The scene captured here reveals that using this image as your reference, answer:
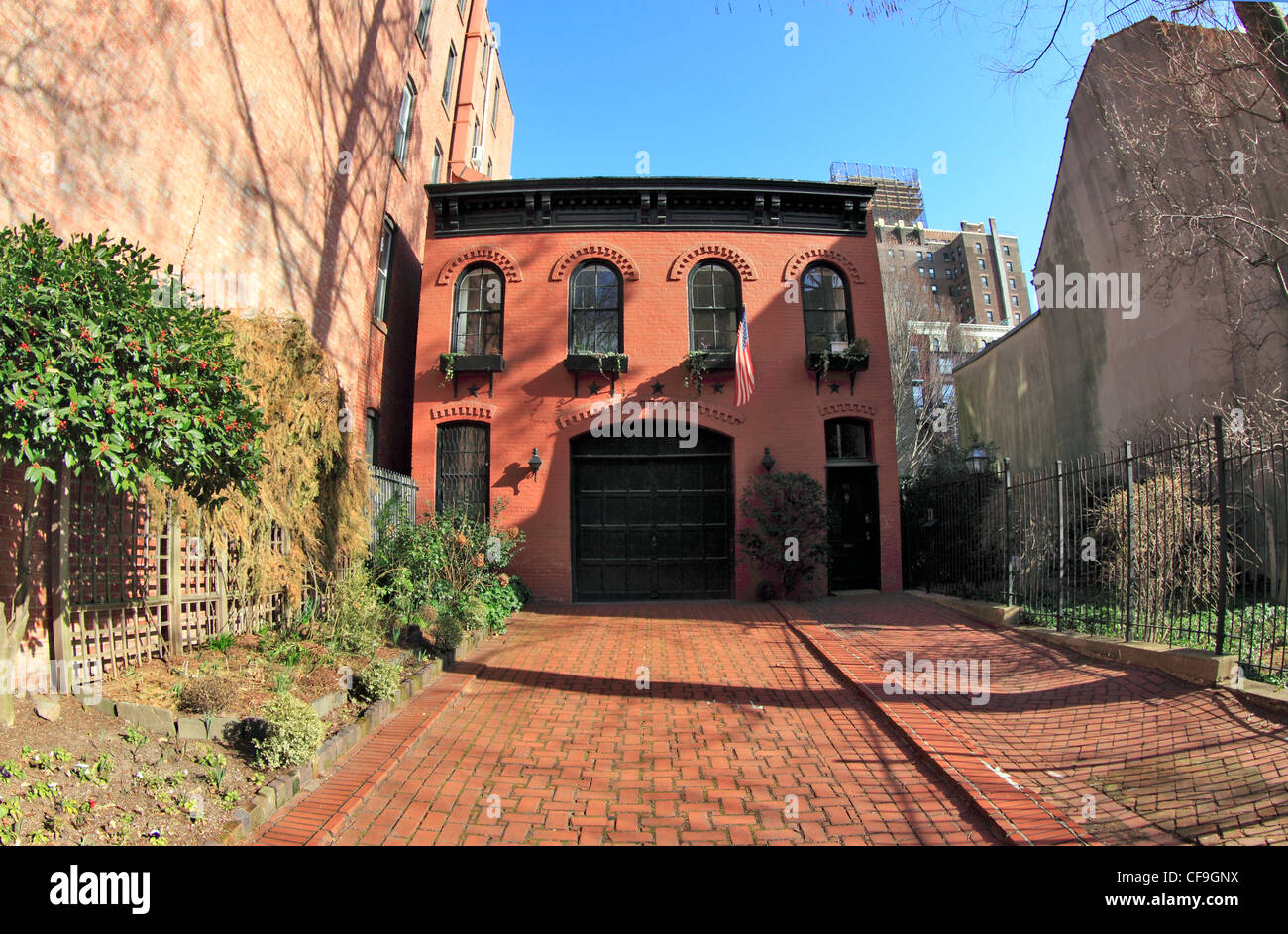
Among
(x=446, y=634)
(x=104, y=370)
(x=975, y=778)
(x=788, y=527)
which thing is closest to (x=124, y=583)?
(x=104, y=370)

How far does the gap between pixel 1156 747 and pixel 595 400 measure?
962 cm

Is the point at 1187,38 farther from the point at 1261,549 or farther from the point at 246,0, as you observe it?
the point at 246,0

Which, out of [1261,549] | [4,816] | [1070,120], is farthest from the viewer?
[1070,120]

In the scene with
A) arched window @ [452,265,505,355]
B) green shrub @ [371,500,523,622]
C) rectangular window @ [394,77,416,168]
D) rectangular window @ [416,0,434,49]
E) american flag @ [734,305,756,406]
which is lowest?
green shrub @ [371,500,523,622]

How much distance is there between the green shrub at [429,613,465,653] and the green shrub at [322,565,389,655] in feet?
2.01

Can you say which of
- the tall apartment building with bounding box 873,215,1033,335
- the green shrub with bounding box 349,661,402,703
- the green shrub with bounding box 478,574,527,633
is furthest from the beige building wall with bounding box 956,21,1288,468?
the tall apartment building with bounding box 873,215,1033,335

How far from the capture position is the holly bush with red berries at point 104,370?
3088mm

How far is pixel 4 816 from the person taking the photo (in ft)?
8.84

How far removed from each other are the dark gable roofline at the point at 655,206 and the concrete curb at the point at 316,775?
9.93m

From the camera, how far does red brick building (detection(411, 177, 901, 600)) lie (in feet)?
39.5

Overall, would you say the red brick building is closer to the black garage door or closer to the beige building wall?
Result: the black garage door

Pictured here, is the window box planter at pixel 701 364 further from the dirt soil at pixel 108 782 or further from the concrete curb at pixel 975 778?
the dirt soil at pixel 108 782

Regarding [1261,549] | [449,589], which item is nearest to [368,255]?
[449,589]

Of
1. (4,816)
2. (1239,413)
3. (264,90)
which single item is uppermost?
(264,90)
